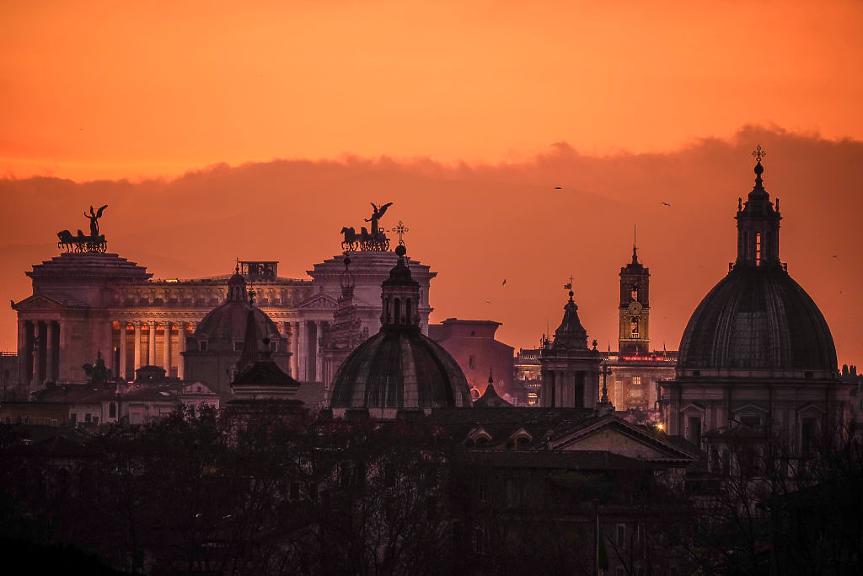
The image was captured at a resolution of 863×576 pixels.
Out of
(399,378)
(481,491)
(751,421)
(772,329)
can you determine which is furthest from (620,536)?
(772,329)

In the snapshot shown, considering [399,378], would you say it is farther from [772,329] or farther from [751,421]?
[772,329]

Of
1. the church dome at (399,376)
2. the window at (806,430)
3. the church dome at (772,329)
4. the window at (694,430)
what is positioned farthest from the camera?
the church dome at (772,329)

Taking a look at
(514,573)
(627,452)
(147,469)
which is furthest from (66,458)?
(514,573)

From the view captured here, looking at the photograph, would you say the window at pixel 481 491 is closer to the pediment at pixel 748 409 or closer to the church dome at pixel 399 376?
the church dome at pixel 399 376

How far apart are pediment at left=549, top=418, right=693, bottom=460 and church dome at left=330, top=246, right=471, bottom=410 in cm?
2480

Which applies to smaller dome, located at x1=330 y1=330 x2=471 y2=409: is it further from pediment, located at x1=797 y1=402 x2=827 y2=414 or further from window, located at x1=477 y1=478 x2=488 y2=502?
window, located at x1=477 y1=478 x2=488 y2=502

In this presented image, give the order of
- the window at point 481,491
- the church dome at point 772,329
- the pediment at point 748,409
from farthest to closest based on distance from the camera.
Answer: the church dome at point 772,329 → the pediment at point 748,409 → the window at point 481,491

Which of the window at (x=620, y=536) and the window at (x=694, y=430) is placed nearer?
the window at (x=620, y=536)

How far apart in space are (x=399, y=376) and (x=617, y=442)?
2868 centimetres

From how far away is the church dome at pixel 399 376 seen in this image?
170750mm

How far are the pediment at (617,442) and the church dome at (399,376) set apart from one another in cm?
2480

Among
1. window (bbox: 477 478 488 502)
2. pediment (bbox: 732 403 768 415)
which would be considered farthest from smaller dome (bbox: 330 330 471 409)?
window (bbox: 477 478 488 502)

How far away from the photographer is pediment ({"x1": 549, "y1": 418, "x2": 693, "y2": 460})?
5669 inches

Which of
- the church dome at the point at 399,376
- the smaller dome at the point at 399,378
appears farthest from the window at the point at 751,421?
the smaller dome at the point at 399,378
